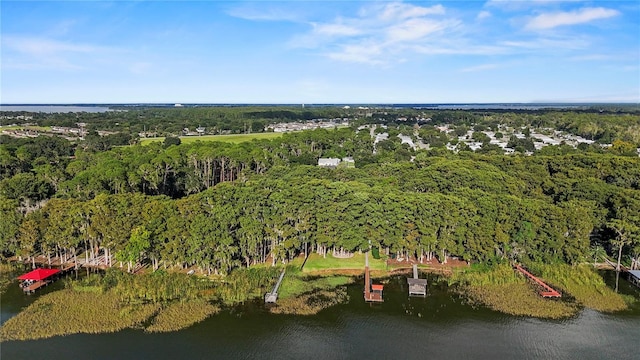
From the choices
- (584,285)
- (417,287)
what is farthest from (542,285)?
(417,287)

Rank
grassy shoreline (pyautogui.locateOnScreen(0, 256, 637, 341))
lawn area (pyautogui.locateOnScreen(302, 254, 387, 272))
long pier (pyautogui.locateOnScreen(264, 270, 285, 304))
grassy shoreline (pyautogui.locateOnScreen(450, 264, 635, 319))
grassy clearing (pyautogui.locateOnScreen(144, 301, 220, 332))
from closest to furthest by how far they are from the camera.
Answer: grassy clearing (pyautogui.locateOnScreen(144, 301, 220, 332)) → grassy shoreline (pyautogui.locateOnScreen(0, 256, 637, 341)) → grassy shoreline (pyautogui.locateOnScreen(450, 264, 635, 319)) → long pier (pyautogui.locateOnScreen(264, 270, 285, 304)) → lawn area (pyautogui.locateOnScreen(302, 254, 387, 272))

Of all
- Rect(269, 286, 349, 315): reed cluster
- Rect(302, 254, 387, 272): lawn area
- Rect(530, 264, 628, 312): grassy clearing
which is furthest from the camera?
Rect(302, 254, 387, 272): lawn area

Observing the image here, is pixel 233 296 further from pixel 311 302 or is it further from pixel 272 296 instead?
pixel 311 302

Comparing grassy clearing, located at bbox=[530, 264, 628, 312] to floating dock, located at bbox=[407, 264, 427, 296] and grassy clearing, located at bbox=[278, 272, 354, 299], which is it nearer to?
floating dock, located at bbox=[407, 264, 427, 296]

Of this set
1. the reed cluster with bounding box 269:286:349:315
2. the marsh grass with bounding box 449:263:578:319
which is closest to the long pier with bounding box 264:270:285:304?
the reed cluster with bounding box 269:286:349:315

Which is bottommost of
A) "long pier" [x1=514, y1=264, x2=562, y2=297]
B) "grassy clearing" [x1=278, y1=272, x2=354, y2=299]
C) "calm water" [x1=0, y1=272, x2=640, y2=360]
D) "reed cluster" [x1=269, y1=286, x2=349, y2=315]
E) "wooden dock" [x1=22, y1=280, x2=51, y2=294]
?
"calm water" [x1=0, y1=272, x2=640, y2=360]

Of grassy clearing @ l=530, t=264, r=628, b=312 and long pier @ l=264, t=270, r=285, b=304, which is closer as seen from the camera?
grassy clearing @ l=530, t=264, r=628, b=312
